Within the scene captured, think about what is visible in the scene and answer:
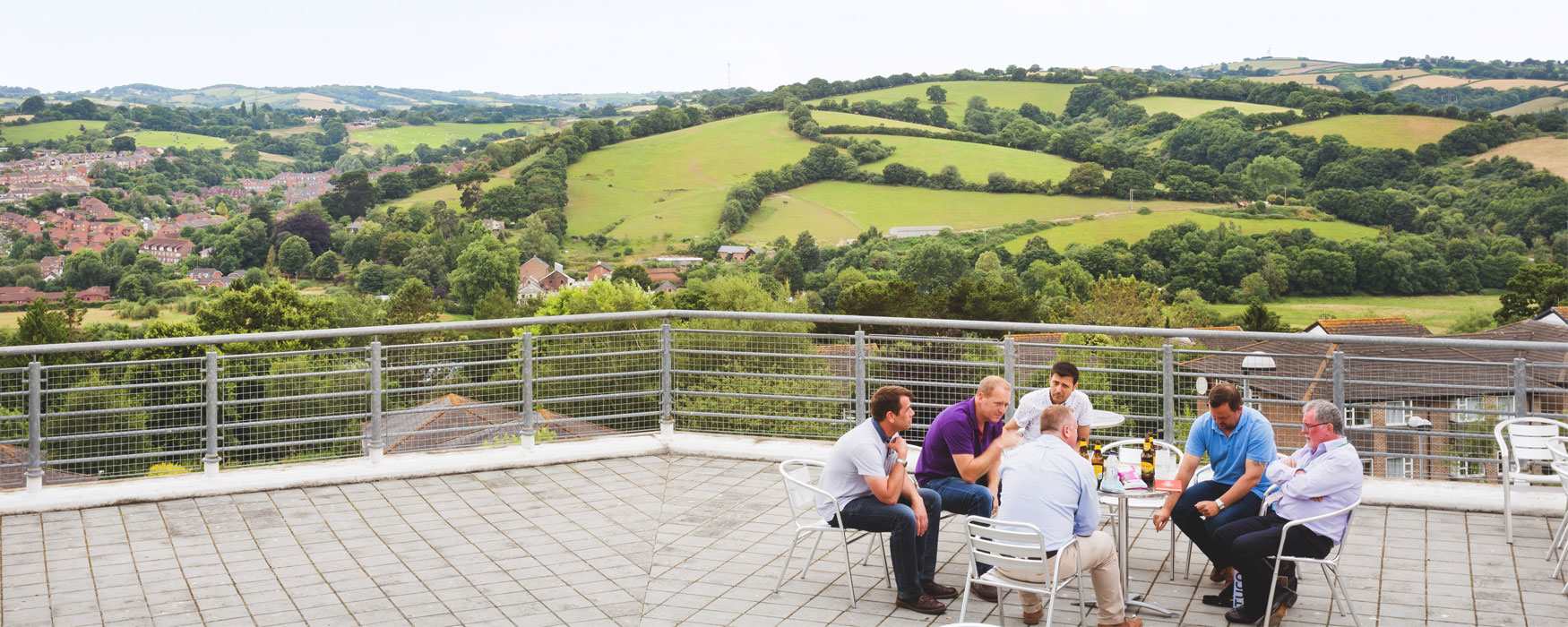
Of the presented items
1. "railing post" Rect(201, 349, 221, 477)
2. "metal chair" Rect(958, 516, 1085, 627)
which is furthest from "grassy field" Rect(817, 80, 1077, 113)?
"metal chair" Rect(958, 516, 1085, 627)

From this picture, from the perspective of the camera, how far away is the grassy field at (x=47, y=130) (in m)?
117

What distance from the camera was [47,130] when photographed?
124 metres

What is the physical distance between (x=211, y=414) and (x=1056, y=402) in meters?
5.60

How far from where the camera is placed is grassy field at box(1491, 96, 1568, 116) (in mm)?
108625

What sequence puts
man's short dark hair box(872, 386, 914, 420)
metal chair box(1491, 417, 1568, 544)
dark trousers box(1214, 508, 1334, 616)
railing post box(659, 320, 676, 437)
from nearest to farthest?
dark trousers box(1214, 508, 1334, 616) < man's short dark hair box(872, 386, 914, 420) < metal chair box(1491, 417, 1568, 544) < railing post box(659, 320, 676, 437)

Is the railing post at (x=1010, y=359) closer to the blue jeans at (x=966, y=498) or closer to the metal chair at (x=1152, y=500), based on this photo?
the metal chair at (x=1152, y=500)

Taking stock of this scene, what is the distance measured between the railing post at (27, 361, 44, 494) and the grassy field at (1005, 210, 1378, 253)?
84.6 meters

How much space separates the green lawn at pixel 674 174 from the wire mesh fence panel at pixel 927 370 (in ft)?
305

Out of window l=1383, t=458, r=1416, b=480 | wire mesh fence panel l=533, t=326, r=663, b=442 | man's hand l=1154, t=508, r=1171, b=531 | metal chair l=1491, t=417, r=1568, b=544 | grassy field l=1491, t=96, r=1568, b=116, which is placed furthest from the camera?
grassy field l=1491, t=96, r=1568, b=116

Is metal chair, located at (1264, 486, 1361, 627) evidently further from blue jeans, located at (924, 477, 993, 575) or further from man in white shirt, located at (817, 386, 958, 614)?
man in white shirt, located at (817, 386, 958, 614)

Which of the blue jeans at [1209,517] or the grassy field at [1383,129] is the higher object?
the grassy field at [1383,129]

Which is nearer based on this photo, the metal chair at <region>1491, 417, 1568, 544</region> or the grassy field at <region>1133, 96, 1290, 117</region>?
the metal chair at <region>1491, 417, 1568, 544</region>

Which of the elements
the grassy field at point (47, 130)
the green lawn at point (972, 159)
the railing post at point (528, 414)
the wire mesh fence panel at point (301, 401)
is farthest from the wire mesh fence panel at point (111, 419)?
the grassy field at point (47, 130)

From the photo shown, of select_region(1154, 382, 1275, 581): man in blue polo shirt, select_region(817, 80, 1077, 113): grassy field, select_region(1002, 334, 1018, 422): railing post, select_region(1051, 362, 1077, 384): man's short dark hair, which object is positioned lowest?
select_region(1154, 382, 1275, 581): man in blue polo shirt
